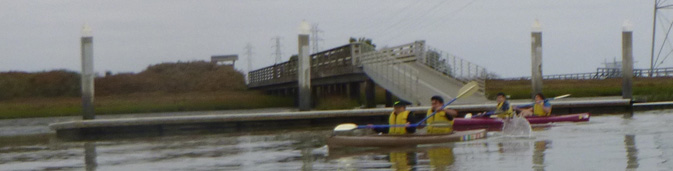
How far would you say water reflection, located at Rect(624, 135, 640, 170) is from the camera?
569 inches

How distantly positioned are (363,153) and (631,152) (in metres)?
4.51

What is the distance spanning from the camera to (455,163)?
1589 cm

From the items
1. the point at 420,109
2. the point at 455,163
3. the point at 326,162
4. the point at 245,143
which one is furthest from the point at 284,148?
the point at 420,109

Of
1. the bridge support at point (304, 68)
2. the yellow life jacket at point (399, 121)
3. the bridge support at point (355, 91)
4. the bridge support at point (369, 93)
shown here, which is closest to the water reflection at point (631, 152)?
the yellow life jacket at point (399, 121)

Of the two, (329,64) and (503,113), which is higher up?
(329,64)

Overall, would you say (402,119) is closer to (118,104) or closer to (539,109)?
(539,109)

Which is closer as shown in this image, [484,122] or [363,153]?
[363,153]

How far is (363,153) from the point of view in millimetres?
18688

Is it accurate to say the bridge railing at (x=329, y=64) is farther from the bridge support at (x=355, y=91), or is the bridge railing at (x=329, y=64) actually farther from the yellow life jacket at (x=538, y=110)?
the yellow life jacket at (x=538, y=110)

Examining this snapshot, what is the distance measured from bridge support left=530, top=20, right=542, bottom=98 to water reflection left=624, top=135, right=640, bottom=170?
44.1 feet

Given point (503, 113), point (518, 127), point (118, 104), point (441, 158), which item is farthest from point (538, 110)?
point (118, 104)

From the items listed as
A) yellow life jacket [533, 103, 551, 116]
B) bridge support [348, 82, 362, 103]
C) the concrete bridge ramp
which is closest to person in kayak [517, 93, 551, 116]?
yellow life jacket [533, 103, 551, 116]

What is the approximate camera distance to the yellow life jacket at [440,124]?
20.4 meters

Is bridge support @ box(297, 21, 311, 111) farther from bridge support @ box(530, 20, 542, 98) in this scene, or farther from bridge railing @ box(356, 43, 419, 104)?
bridge support @ box(530, 20, 542, 98)
